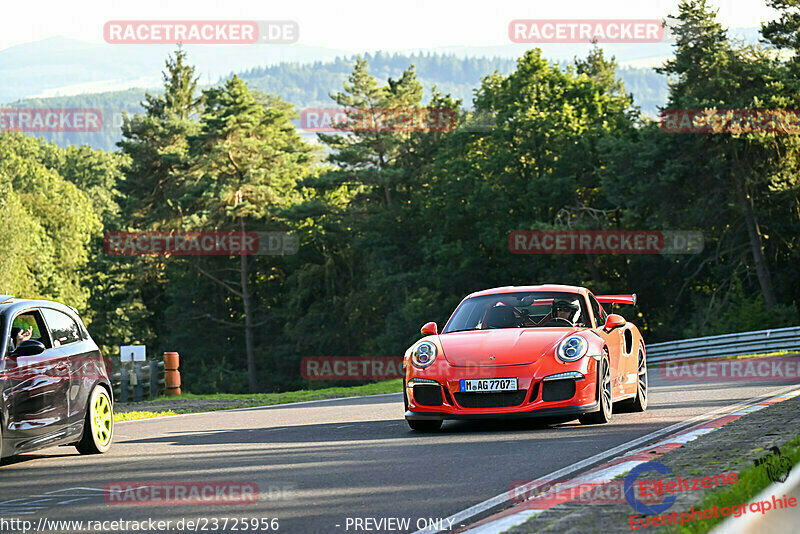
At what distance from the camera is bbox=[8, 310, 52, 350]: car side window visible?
10.8 m

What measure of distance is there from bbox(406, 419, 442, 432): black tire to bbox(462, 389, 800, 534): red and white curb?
2.57 meters

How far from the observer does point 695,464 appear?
26.2ft

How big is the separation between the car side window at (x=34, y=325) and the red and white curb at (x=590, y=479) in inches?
212

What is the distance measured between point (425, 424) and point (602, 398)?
1.88m

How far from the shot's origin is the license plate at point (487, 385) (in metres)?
11.3

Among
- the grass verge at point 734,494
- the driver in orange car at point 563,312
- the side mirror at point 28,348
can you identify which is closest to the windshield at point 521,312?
the driver in orange car at point 563,312

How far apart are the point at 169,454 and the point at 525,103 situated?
53167mm

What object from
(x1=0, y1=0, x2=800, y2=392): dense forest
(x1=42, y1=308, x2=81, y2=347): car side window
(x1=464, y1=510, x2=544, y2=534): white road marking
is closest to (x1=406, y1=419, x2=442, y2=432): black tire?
(x1=42, y1=308, x2=81, y2=347): car side window

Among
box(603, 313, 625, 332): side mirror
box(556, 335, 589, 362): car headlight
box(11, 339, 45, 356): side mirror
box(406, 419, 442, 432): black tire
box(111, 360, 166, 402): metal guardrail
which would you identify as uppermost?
box(11, 339, 45, 356): side mirror

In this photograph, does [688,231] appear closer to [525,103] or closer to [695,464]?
[525,103]

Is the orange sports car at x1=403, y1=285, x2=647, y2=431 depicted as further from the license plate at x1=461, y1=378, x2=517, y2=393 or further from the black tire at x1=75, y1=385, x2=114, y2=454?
the black tire at x1=75, y1=385, x2=114, y2=454

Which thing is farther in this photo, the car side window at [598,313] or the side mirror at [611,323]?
the car side window at [598,313]

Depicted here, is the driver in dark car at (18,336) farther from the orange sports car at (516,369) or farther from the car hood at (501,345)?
the car hood at (501,345)

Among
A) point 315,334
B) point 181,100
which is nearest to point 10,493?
point 315,334
